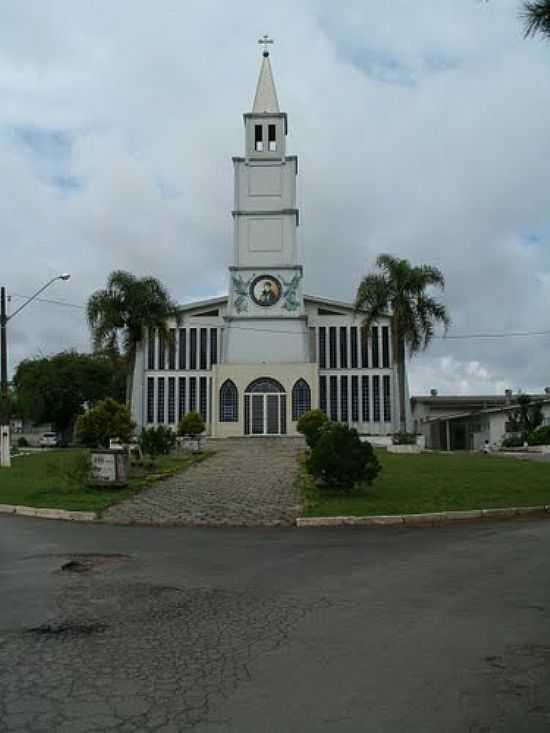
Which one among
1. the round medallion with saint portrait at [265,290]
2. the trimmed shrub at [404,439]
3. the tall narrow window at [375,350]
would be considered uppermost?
the round medallion with saint portrait at [265,290]

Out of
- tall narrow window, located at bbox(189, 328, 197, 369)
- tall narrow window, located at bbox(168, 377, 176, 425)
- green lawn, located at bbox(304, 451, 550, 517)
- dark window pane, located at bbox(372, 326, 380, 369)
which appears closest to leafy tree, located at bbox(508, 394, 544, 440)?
dark window pane, located at bbox(372, 326, 380, 369)

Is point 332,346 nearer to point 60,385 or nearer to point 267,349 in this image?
point 267,349

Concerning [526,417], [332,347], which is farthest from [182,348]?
[526,417]

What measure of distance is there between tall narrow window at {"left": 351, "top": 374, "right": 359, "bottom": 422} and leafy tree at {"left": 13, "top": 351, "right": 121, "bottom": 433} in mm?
19153

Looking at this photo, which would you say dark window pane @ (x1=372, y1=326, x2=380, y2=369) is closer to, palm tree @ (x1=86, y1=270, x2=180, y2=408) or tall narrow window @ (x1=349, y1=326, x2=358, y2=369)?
tall narrow window @ (x1=349, y1=326, x2=358, y2=369)

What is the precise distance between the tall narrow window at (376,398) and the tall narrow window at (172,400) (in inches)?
531

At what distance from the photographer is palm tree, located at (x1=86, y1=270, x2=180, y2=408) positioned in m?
37.6

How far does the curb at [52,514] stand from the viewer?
47.1 feet

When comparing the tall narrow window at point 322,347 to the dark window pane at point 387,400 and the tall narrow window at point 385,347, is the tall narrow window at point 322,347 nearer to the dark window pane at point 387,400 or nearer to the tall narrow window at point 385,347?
the tall narrow window at point 385,347

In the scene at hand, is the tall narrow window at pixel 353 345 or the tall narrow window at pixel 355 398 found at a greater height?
the tall narrow window at pixel 353 345

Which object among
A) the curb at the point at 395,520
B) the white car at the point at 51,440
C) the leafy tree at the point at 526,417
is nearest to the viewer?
the curb at the point at 395,520

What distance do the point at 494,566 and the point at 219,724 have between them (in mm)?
5371

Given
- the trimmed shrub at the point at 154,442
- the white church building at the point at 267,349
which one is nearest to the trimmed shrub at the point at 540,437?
the white church building at the point at 267,349

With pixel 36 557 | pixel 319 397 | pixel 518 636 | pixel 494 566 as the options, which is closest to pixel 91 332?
pixel 319 397
